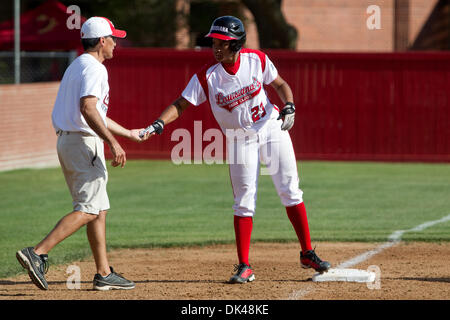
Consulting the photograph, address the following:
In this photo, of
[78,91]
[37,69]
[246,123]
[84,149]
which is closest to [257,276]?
[246,123]

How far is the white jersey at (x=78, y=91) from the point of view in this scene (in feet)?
20.9

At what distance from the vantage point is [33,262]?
20.7 ft

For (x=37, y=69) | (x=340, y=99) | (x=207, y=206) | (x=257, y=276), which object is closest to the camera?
(x=257, y=276)

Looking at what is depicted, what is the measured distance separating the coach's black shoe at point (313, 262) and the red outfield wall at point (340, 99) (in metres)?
11.3

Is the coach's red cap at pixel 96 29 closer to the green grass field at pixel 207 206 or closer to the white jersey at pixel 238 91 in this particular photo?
the white jersey at pixel 238 91

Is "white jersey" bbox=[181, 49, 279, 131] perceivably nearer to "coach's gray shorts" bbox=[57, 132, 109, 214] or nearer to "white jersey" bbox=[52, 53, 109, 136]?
"white jersey" bbox=[52, 53, 109, 136]

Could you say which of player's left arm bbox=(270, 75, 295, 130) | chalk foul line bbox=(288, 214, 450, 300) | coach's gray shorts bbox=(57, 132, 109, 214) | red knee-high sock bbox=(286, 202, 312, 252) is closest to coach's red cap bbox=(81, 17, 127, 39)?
coach's gray shorts bbox=(57, 132, 109, 214)

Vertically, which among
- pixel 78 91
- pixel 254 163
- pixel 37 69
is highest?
pixel 78 91

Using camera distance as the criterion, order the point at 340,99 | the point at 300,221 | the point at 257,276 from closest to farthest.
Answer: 1. the point at 300,221
2. the point at 257,276
3. the point at 340,99

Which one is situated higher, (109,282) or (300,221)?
(300,221)

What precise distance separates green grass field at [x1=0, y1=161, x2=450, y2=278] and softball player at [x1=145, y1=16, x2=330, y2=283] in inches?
87.7

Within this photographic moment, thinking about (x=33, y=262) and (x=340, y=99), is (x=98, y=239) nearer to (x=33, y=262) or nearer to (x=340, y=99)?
(x=33, y=262)

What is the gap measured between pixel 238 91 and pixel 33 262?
2216mm

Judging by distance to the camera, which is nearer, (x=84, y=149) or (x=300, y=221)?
(x=84, y=149)
